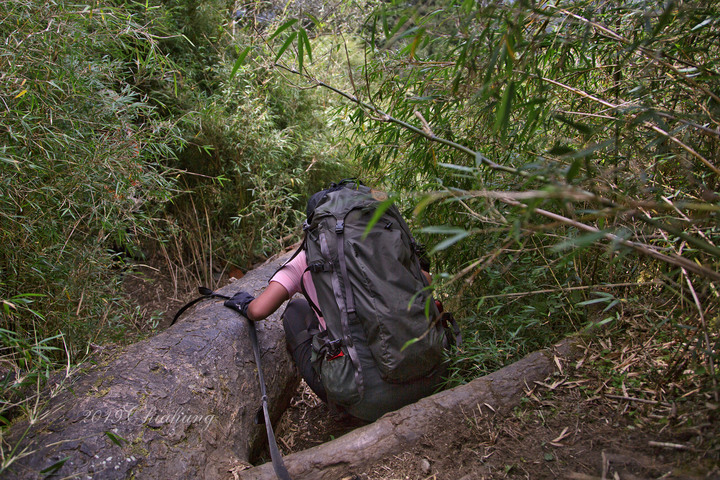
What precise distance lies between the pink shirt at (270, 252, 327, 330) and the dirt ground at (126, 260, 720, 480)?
932 millimetres

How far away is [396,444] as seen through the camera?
69.1 inches

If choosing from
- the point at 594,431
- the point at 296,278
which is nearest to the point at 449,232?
the point at 594,431

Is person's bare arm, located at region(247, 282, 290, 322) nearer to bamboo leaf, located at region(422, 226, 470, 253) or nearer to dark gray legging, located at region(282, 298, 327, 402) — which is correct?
dark gray legging, located at region(282, 298, 327, 402)

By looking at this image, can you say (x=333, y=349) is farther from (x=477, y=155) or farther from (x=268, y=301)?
(x=477, y=155)

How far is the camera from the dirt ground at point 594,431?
1256mm

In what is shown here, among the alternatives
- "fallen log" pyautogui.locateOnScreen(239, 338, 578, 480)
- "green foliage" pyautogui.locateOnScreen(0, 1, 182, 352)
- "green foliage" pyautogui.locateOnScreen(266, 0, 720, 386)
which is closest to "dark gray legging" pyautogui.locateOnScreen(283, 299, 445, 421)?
"fallen log" pyautogui.locateOnScreen(239, 338, 578, 480)

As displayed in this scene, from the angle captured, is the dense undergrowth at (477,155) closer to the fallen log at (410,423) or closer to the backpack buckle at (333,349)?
the fallen log at (410,423)

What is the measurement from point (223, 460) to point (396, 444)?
0.71 m

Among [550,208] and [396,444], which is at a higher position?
[550,208]

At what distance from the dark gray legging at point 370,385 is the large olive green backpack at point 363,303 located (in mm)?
34

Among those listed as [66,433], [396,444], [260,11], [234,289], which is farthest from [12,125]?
[260,11]

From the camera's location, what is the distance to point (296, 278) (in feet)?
7.96

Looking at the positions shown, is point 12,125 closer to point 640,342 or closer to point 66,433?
point 66,433

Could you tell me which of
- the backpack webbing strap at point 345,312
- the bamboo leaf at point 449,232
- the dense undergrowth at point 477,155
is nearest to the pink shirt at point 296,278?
the backpack webbing strap at point 345,312
